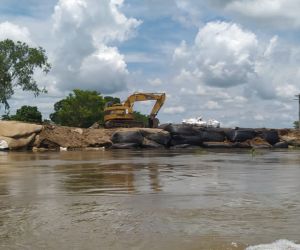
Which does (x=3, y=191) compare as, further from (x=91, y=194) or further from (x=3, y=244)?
(x=3, y=244)

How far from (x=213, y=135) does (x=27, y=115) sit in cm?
2025

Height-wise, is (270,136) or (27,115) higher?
(27,115)

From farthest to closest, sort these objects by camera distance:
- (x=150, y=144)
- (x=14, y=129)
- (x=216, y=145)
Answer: (x=216, y=145)
(x=150, y=144)
(x=14, y=129)

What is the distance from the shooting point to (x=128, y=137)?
130 feet

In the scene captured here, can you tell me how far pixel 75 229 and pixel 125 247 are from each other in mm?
1085

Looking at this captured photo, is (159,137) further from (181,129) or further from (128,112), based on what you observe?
(128,112)

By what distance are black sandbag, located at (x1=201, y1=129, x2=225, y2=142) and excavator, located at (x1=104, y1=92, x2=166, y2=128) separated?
5.93 metres

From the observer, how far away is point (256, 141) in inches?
1817

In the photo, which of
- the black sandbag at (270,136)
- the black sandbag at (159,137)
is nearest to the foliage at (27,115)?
the black sandbag at (159,137)

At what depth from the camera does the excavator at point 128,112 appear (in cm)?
4672

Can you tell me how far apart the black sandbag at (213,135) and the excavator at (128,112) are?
5.93m

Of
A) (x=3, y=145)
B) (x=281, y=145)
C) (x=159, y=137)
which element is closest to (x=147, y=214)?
(x=3, y=145)

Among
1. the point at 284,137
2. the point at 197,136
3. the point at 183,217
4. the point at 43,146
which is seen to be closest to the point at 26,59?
the point at 43,146

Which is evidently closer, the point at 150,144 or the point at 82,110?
the point at 150,144
